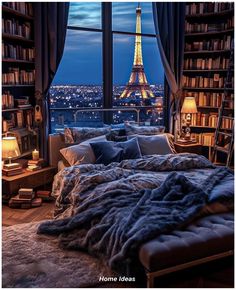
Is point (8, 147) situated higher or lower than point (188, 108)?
lower

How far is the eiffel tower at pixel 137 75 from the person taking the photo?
17.9 ft

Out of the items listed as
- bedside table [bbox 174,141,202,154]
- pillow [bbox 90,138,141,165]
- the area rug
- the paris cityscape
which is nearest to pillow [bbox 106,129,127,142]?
pillow [bbox 90,138,141,165]

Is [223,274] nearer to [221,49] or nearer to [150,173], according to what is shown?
[150,173]

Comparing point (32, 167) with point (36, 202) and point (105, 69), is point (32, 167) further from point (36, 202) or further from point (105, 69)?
point (105, 69)

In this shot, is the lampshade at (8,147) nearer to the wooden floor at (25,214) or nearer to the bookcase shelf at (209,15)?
the wooden floor at (25,214)

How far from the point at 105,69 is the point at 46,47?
3.46 feet

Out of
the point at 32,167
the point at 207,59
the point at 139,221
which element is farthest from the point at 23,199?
the point at 207,59

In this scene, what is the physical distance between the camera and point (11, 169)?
13.0ft

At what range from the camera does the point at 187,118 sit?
5.38 m

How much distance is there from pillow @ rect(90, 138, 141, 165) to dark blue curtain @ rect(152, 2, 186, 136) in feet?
5.38

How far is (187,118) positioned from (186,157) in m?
1.56

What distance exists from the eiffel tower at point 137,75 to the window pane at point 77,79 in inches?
19.1

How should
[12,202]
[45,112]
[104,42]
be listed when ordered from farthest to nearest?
[104,42] → [45,112] → [12,202]

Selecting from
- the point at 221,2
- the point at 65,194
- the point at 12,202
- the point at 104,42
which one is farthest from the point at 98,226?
the point at 221,2
